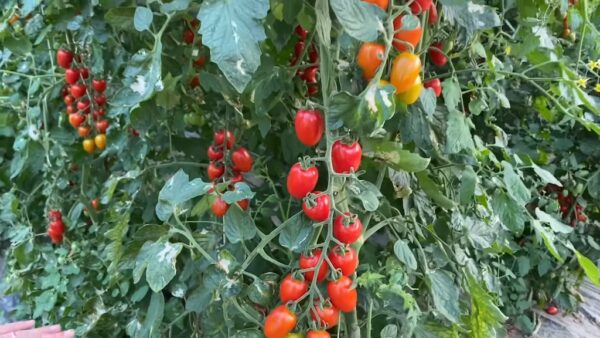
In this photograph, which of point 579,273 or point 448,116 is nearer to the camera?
point 448,116

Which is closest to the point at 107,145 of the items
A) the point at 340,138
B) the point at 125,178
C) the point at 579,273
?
the point at 125,178

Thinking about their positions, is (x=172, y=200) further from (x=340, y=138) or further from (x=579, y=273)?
(x=579, y=273)

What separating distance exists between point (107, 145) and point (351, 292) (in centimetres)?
92

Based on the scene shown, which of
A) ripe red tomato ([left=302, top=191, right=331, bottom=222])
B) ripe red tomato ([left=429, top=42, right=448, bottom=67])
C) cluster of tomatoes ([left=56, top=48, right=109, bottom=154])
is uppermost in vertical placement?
ripe red tomato ([left=429, top=42, right=448, bottom=67])

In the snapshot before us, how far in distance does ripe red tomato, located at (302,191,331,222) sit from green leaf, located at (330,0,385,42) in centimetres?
22

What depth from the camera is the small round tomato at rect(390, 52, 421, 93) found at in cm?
67

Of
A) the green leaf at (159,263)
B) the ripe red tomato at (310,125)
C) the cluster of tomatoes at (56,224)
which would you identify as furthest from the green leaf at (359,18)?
the cluster of tomatoes at (56,224)

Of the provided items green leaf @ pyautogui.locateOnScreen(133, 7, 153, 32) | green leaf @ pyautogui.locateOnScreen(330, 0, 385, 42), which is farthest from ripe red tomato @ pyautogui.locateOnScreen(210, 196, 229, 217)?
green leaf @ pyautogui.locateOnScreen(330, 0, 385, 42)

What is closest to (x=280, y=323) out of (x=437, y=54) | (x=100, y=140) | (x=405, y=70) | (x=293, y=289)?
(x=293, y=289)

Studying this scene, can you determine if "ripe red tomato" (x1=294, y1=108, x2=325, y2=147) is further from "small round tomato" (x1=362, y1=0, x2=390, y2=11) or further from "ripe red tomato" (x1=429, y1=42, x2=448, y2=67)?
"ripe red tomato" (x1=429, y1=42, x2=448, y2=67)

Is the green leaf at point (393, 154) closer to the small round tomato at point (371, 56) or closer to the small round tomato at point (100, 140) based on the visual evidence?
Answer: the small round tomato at point (371, 56)

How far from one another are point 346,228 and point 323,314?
0.12 m

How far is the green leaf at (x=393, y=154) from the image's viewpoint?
0.78m

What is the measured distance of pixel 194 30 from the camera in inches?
38.9
